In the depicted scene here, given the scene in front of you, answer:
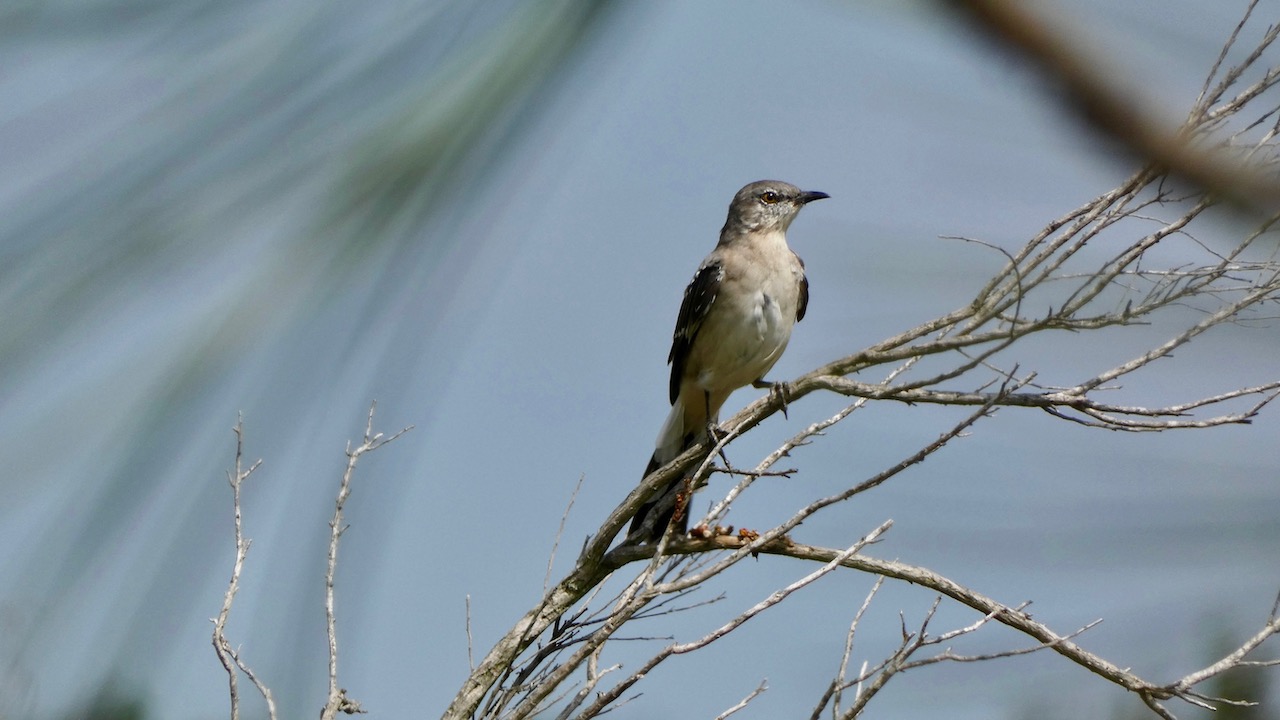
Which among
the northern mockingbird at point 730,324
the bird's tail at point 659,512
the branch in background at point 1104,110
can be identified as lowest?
the branch in background at point 1104,110

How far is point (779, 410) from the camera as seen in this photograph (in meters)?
4.75

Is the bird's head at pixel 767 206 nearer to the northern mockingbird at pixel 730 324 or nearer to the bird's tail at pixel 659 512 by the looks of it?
the northern mockingbird at pixel 730 324

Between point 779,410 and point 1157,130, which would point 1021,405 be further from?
point 1157,130

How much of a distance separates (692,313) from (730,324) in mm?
351

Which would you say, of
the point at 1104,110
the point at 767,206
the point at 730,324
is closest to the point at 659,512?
the point at 730,324

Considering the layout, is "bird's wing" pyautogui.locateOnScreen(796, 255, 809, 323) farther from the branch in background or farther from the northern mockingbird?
the branch in background

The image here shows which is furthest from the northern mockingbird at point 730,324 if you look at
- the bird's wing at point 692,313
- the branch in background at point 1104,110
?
the branch in background at point 1104,110

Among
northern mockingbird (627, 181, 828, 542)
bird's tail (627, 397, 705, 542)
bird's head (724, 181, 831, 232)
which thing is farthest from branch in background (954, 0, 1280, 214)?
bird's head (724, 181, 831, 232)

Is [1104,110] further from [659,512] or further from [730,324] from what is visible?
[730,324]

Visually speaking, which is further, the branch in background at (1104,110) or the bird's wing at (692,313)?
the bird's wing at (692,313)

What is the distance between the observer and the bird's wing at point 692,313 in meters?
6.39

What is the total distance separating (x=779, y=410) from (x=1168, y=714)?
1.89 metres

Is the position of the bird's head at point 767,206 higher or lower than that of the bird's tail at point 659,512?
higher

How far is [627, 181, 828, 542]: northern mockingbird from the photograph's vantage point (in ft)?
20.2
